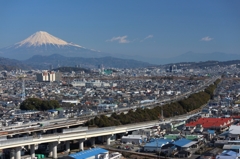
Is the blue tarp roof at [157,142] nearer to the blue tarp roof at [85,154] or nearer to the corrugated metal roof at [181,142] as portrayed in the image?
the corrugated metal roof at [181,142]

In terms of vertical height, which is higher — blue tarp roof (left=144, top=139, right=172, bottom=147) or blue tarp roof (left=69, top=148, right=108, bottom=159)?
blue tarp roof (left=69, top=148, right=108, bottom=159)

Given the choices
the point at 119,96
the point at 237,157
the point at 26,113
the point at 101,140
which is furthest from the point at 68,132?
the point at 119,96

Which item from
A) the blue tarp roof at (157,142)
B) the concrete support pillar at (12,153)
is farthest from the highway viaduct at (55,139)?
the blue tarp roof at (157,142)

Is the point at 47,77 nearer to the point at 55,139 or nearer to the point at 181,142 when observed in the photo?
the point at 55,139

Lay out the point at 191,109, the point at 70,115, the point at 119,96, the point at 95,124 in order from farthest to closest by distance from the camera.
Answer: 1. the point at 119,96
2. the point at 191,109
3. the point at 70,115
4. the point at 95,124

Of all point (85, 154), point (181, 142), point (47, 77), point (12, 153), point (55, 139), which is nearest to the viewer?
point (85, 154)

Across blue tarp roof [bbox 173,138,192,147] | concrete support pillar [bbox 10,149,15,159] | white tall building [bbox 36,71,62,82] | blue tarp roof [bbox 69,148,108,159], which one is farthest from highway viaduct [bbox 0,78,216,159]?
white tall building [bbox 36,71,62,82]

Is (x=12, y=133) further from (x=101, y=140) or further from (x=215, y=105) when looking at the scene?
(x=215, y=105)

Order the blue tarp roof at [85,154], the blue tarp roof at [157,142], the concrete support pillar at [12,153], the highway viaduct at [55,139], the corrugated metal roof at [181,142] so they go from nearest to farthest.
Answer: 1. the blue tarp roof at [85,154]
2. the highway viaduct at [55,139]
3. the concrete support pillar at [12,153]
4. the corrugated metal roof at [181,142]
5. the blue tarp roof at [157,142]

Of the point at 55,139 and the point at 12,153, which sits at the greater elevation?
the point at 55,139

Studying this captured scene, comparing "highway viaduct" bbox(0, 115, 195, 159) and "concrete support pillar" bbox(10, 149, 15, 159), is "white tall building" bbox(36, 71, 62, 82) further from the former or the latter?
"concrete support pillar" bbox(10, 149, 15, 159)

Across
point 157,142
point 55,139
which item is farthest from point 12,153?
point 157,142
